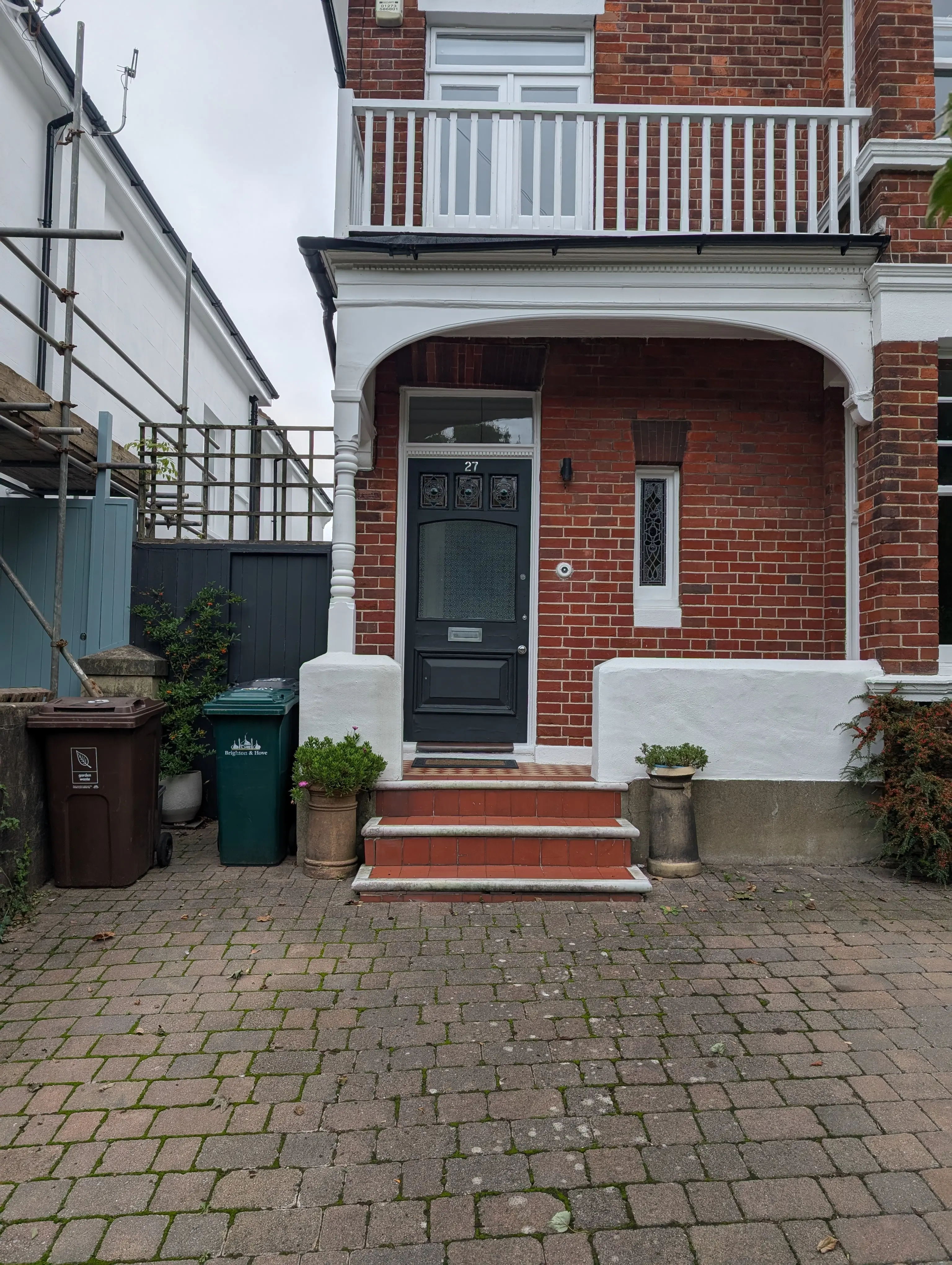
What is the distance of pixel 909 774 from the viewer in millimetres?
4922

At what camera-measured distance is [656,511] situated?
21.3 feet

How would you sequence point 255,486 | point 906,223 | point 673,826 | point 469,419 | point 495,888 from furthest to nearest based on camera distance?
point 255,486, point 469,419, point 906,223, point 673,826, point 495,888

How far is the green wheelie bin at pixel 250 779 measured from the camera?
16.8ft

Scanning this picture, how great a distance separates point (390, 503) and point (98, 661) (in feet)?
8.42

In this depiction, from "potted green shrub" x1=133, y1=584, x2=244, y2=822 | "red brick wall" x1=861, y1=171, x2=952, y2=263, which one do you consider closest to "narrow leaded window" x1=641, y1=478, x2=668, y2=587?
"red brick wall" x1=861, y1=171, x2=952, y2=263

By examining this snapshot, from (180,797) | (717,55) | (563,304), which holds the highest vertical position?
(717,55)

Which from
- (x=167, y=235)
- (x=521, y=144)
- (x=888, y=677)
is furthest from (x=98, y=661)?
(x=167, y=235)

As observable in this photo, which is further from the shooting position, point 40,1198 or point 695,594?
point 695,594

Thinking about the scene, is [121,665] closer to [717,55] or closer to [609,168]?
[609,168]

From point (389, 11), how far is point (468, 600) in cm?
485

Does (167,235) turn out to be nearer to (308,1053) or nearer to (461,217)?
(461,217)

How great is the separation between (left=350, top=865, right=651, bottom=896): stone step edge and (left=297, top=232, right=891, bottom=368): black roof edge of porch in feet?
11.3

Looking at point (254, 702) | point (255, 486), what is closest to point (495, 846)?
point (254, 702)

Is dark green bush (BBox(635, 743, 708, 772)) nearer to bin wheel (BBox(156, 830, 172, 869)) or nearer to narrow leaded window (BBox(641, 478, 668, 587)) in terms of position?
narrow leaded window (BBox(641, 478, 668, 587))
